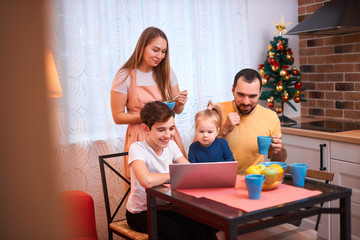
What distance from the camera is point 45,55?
19 centimetres

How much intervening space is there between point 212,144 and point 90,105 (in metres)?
1.09

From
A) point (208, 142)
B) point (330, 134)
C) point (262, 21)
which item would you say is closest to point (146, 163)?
point (208, 142)

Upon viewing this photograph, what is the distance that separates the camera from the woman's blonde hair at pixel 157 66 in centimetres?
245

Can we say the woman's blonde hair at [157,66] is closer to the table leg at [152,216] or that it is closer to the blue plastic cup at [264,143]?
the blue plastic cup at [264,143]

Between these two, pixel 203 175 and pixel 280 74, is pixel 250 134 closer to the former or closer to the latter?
pixel 203 175

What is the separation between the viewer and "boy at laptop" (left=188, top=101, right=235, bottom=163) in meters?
2.05

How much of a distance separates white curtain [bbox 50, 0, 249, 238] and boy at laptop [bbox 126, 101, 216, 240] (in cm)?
70

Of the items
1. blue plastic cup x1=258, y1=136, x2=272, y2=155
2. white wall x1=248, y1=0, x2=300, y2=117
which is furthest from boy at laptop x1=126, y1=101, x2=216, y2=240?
white wall x1=248, y1=0, x2=300, y2=117

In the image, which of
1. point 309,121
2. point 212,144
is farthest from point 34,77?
point 309,121

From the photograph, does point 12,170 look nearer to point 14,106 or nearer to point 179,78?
point 14,106

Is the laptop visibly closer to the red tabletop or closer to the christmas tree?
the red tabletop

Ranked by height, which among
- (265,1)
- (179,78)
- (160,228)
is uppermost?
(265,1)

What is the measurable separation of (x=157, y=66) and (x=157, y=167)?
850 mm

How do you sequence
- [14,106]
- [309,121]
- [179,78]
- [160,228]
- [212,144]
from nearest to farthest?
1. [14,106]
2. [160,228]
3. [212,144]
4. [179,78]
5. [309,121]
